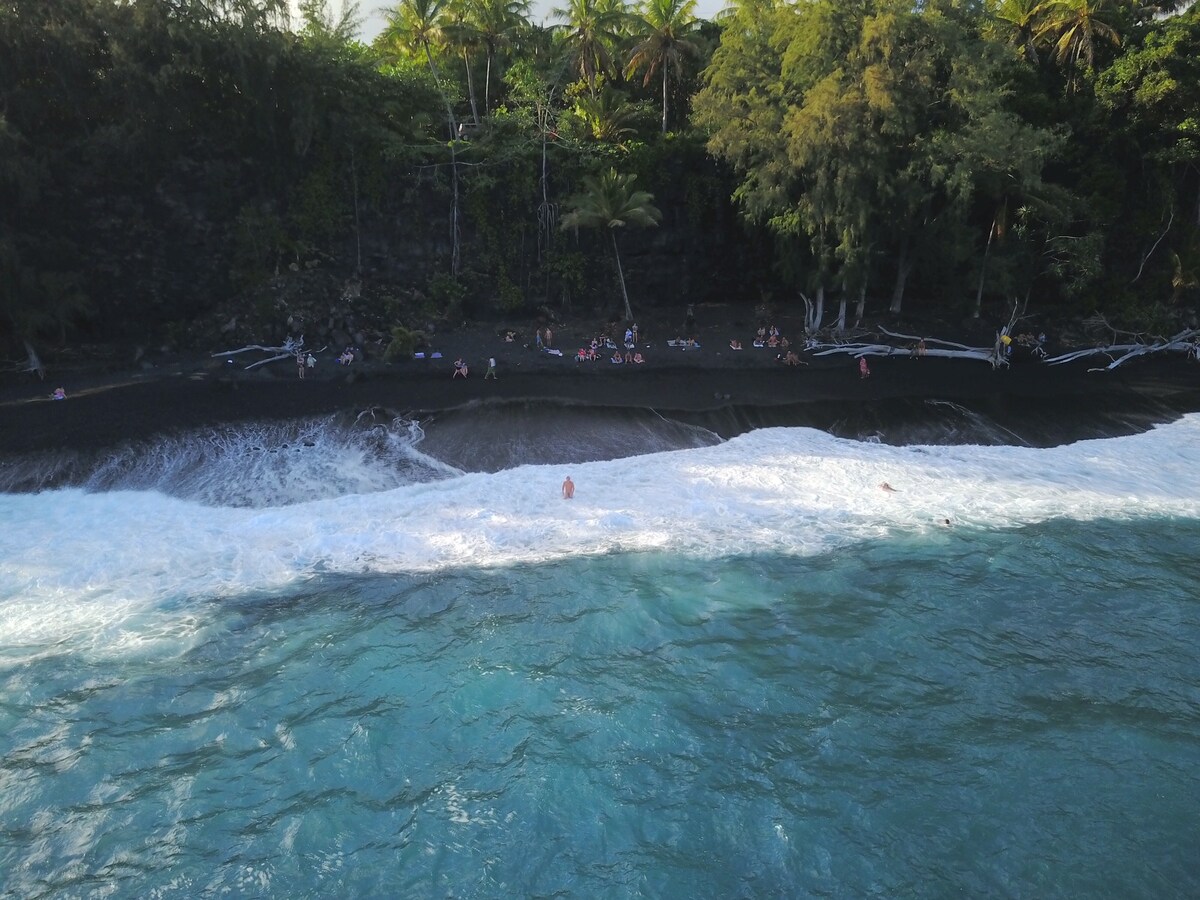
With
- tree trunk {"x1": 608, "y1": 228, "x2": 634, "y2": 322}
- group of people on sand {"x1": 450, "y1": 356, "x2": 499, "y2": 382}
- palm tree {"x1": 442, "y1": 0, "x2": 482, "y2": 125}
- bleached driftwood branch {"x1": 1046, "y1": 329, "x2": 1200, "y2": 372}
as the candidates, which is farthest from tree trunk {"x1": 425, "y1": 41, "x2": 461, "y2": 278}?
bleached driftwood branch {"x1": 1046, "y1": 329, "x2": 1200, "y2": 372}

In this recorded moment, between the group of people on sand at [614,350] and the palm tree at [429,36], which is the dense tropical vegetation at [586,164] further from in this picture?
the group of people on sand at [614,350]

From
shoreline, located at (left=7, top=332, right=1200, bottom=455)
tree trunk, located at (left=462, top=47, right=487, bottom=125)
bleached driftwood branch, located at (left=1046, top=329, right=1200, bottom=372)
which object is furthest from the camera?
tree trunk, located at (left=462, top=47, right=487, bottom=125)

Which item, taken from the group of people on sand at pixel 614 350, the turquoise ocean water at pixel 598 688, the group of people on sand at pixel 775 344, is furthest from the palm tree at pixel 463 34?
the turquoise ocean water at pixel 598 688

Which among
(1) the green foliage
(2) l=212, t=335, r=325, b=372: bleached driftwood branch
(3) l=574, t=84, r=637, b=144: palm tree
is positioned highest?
Answer: (3) l=574, t=84, r=637, b=144: palm tree

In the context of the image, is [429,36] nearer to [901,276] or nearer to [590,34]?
[590,34]

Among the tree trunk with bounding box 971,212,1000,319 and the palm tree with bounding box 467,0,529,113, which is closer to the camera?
the tree trunk with bounding box 971,212,1000,319

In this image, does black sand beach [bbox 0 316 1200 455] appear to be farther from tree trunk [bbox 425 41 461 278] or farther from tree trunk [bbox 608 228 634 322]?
tree trunk [bbox 425 41 461 278]

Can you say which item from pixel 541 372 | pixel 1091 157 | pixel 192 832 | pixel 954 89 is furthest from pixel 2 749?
pixel 1091 157

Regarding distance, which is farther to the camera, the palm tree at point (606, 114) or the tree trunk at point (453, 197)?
the palm tree at point (606, 114)
